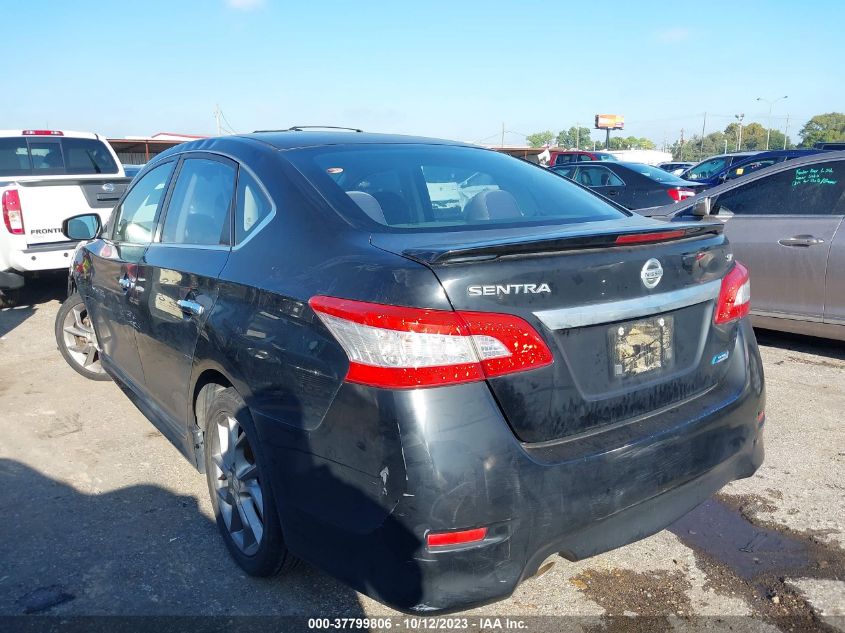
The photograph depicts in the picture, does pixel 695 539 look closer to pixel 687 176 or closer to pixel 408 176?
pixel 408 176

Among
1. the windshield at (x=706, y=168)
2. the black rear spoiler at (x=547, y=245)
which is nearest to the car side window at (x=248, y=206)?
the black rear spoiler at (x=547, y=245)

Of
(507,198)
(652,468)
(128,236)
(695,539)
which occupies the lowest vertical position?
(695,539)

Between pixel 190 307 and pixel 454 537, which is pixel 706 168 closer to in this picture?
pixel 190 307

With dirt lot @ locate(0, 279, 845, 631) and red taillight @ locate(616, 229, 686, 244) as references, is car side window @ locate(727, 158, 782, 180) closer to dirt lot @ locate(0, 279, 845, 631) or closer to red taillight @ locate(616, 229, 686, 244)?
dirt lot @ locate(0, 279, 845, 631)

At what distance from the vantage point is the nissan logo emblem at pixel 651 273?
94.5 inches

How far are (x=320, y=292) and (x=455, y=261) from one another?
46cm

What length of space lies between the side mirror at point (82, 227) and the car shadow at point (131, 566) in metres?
1.87

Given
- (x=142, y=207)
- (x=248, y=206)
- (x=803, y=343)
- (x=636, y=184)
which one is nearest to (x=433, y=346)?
(x=248, y=206)

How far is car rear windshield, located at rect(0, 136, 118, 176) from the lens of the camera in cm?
920

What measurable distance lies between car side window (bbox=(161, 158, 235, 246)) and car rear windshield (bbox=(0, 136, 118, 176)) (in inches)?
267

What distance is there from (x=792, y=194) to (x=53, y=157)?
28.3ft

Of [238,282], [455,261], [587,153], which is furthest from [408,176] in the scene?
[587,153]

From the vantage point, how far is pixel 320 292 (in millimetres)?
2314

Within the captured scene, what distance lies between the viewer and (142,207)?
13.7 feet
